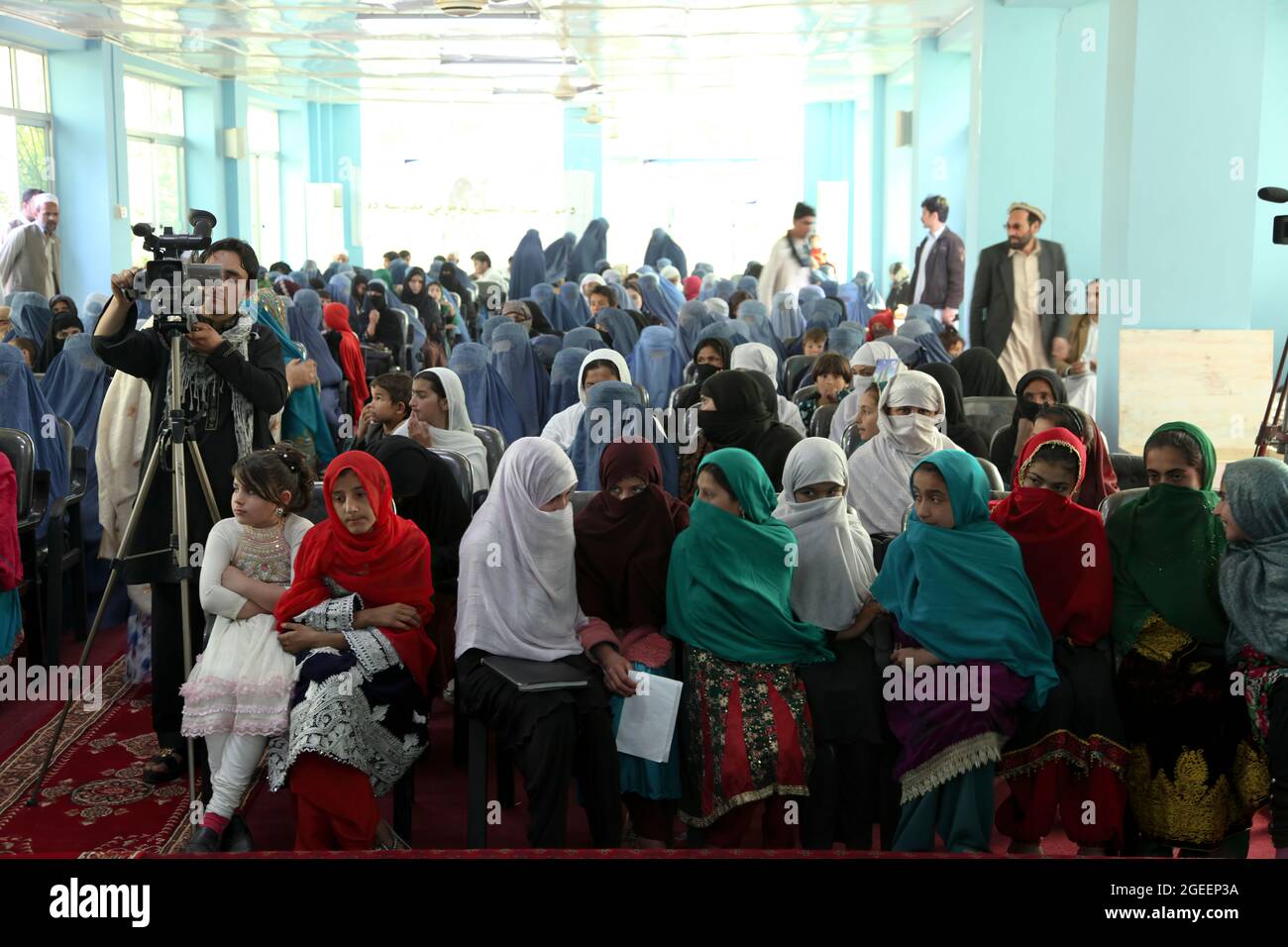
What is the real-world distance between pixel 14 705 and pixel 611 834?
245cm

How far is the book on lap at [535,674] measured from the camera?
9.97ft

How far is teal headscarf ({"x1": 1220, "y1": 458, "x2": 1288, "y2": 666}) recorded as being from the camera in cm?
289

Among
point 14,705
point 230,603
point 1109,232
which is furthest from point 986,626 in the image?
point 1109,232

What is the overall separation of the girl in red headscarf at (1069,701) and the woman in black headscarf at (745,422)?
1322mm

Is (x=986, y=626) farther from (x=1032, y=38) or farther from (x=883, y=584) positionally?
(x=1032, y=38)

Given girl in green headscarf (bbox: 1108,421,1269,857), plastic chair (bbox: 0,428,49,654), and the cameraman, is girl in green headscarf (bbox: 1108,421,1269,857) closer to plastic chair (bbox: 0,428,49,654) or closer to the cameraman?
the cameraman

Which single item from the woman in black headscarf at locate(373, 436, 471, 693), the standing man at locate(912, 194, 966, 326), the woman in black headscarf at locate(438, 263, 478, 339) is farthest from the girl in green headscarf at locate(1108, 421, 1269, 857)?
the woman in black headscarf at locate(438, 263, 478, 339)

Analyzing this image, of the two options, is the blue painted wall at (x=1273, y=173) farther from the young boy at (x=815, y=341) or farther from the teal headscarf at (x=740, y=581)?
the teal headscarf at (x=740, y=581)

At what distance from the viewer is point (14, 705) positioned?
445cm

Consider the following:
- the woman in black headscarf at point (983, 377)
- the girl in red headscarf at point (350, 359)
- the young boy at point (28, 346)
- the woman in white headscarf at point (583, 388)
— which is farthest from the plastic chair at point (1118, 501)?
the young boy at point (28, 346)

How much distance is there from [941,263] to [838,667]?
770 centimetres

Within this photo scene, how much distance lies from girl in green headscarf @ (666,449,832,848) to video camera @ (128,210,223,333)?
140cm

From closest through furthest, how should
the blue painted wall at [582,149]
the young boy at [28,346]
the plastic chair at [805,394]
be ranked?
the plastic chair at [805,394]
the young boy at [28,346]
the blue painted wall at [582,149]

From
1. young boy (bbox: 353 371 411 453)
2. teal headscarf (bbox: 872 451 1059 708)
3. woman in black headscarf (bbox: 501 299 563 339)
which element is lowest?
teal headscarf (bbox: 872 451 1059 708)
